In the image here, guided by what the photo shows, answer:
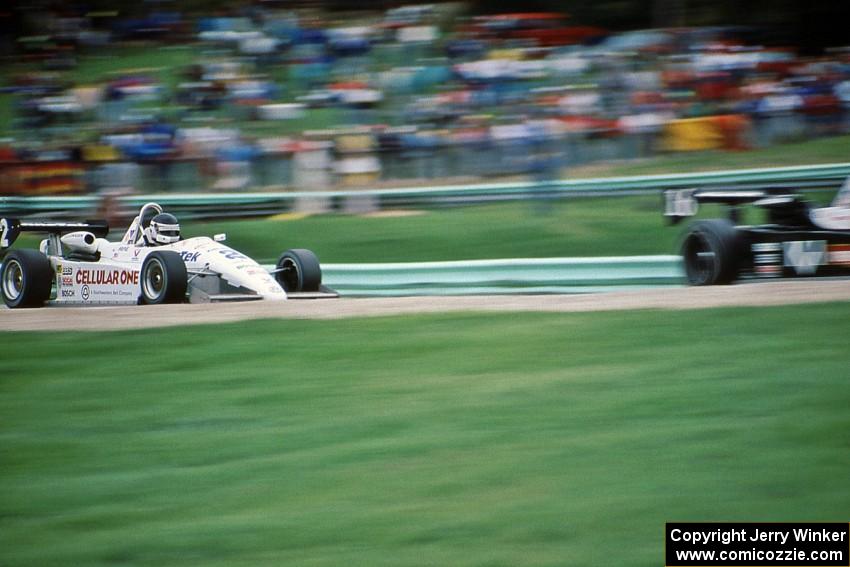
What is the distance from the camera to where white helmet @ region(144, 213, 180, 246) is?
11.8m

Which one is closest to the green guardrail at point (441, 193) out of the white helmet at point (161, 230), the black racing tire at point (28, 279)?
the black racing tire at point (28, 279)

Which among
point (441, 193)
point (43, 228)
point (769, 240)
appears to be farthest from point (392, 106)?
point (769, 240)

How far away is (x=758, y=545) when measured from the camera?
14.7 ft

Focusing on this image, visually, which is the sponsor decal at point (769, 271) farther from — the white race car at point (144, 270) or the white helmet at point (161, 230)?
the white helmet at point (161, 230)

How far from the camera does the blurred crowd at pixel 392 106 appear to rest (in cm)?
1739

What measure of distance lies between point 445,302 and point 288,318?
1542 millimetres

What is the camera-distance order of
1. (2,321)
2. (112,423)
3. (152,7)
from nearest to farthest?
(112,423) < (2,321) < (152,7)

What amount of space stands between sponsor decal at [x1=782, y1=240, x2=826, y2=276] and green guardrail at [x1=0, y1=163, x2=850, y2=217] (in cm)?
505

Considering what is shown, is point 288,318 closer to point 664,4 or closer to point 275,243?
point 275,243

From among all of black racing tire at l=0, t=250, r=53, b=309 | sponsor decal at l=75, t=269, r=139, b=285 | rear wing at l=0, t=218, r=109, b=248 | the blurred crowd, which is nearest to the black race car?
sponsor decal at l=75, t=269, r=139, b=285

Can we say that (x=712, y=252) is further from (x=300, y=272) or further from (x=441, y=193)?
(x=441, y=193)

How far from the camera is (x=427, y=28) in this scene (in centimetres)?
2016

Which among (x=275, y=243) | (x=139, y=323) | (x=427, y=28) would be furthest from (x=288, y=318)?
(x=427, y=28)

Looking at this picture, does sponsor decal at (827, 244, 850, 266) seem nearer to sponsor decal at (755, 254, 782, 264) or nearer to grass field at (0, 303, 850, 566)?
sponsor decal at (755, 254, 782, 264)
